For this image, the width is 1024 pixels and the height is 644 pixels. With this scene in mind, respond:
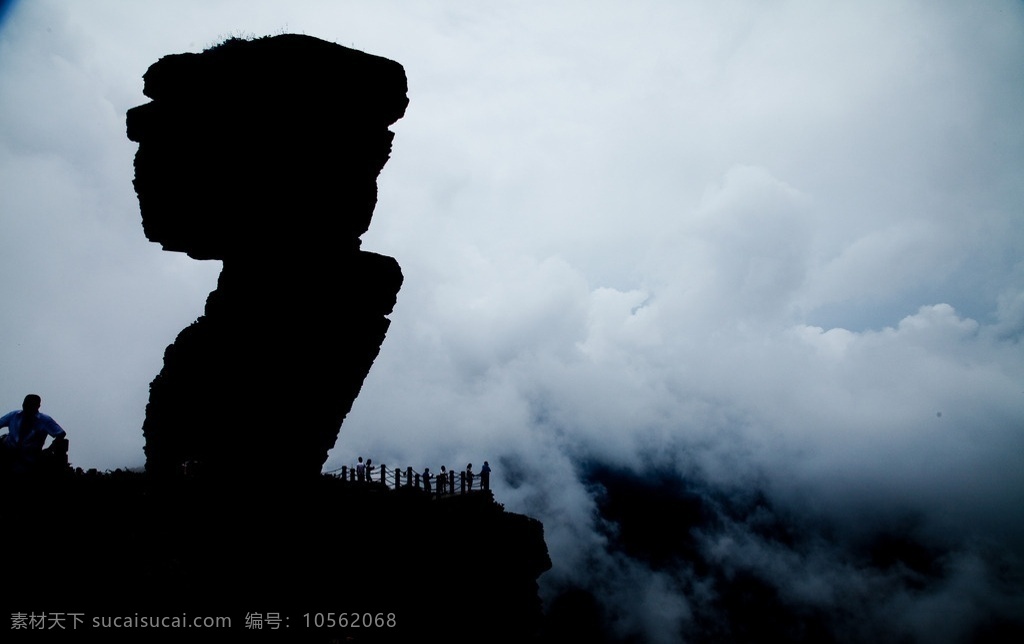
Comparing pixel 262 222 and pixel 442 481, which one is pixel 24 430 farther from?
pixel 442 481

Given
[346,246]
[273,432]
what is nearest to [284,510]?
[273,432]

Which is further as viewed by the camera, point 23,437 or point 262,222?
point 262,222

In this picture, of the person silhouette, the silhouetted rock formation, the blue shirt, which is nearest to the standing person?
the person silhouette

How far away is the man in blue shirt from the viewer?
28.7 ft

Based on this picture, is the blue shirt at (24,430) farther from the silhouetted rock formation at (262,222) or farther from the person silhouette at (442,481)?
the person silhouette at (442,481)

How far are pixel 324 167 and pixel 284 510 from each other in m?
10.2

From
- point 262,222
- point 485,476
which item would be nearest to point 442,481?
point 485,476

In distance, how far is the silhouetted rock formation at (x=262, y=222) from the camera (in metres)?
14.9

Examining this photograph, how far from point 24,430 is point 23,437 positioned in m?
0.12

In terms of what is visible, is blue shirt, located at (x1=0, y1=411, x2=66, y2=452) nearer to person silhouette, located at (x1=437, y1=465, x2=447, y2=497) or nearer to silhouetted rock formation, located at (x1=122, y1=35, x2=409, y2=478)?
silhouetted rock formation, located at (x1=122, y1=35, x2=409, y2=478)

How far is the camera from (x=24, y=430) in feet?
28.9

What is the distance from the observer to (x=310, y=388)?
51.5 ft

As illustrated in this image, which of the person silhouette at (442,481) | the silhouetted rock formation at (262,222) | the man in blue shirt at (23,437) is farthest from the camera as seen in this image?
the person silhouette at (442,481)

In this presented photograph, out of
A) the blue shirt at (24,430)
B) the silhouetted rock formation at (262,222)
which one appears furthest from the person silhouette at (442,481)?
the blue shirt at (24,430)
